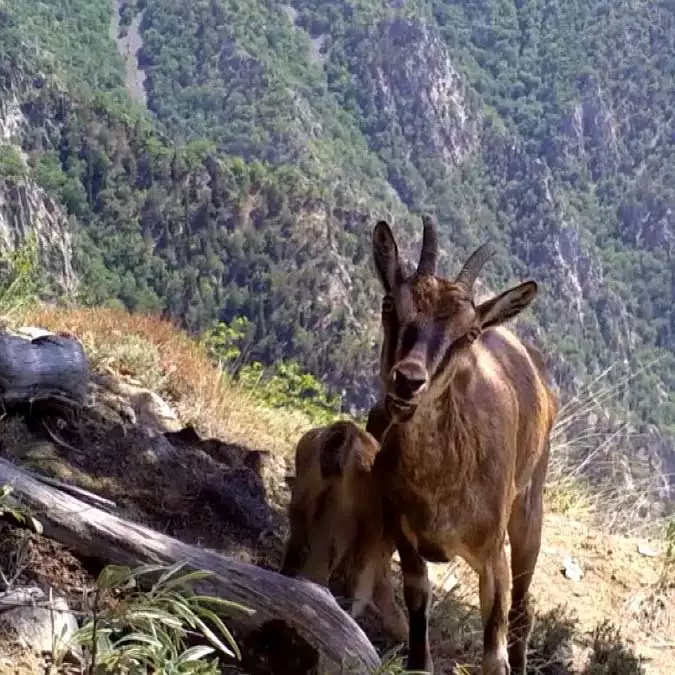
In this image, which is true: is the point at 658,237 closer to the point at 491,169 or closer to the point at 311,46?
the point at 491,169

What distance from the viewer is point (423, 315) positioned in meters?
3.66

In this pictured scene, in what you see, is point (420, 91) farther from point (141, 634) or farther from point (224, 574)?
point (141, 634)

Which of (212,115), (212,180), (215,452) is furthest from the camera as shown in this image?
(212,115)

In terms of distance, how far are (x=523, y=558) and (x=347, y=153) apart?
9915 centimetres

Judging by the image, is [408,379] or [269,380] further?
[269,380]

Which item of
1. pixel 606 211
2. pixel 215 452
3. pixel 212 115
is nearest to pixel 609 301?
pixel 606 211

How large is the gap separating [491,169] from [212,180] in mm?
53346

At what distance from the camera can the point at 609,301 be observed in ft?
292

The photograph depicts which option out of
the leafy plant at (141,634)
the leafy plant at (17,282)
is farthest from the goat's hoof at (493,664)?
the leafy plant at (17,282)

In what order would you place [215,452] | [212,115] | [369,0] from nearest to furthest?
[215,452], [212,115], [369,0]

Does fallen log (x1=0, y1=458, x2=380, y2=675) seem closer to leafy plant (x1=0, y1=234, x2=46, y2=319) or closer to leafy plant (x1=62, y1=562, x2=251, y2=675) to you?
leafy plant (x1=62, y1=562, x2=251, y2=675)

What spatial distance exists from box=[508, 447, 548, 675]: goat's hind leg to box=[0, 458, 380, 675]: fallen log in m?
1.46

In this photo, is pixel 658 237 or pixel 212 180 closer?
pixel 212 180

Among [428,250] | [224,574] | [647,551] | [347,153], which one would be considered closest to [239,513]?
[224,574]
